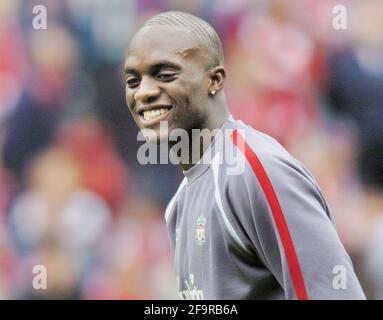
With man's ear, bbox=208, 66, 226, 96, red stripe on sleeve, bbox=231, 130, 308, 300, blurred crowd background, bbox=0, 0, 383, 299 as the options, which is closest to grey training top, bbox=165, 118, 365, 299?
red stripe on sleeve, bbox=231, 130, 308, 300

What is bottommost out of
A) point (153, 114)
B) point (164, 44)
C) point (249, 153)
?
point (249, 153)

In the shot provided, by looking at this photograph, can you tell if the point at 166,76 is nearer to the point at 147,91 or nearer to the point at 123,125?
the point at 147,91

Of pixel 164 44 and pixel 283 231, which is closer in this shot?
pixel 283 231

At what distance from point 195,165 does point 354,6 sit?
2642mm

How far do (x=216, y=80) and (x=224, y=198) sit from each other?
480mm

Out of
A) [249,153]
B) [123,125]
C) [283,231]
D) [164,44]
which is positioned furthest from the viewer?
[123,125]

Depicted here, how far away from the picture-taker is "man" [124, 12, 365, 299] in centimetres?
222

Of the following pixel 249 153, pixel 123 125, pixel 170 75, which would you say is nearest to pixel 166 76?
pixel 170 75

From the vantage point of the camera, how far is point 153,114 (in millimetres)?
2668

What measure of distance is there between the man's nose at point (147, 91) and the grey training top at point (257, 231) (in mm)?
253

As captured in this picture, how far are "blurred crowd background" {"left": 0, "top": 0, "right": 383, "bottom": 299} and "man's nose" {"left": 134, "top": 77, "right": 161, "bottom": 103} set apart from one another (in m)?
2.30

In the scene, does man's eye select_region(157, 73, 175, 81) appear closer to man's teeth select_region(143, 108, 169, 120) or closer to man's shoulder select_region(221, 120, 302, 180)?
man's teeth select_region(143, 108, 169, 120)

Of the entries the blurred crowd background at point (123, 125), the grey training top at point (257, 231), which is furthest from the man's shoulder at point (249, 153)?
the blurred crowd background at point (123, 125)
